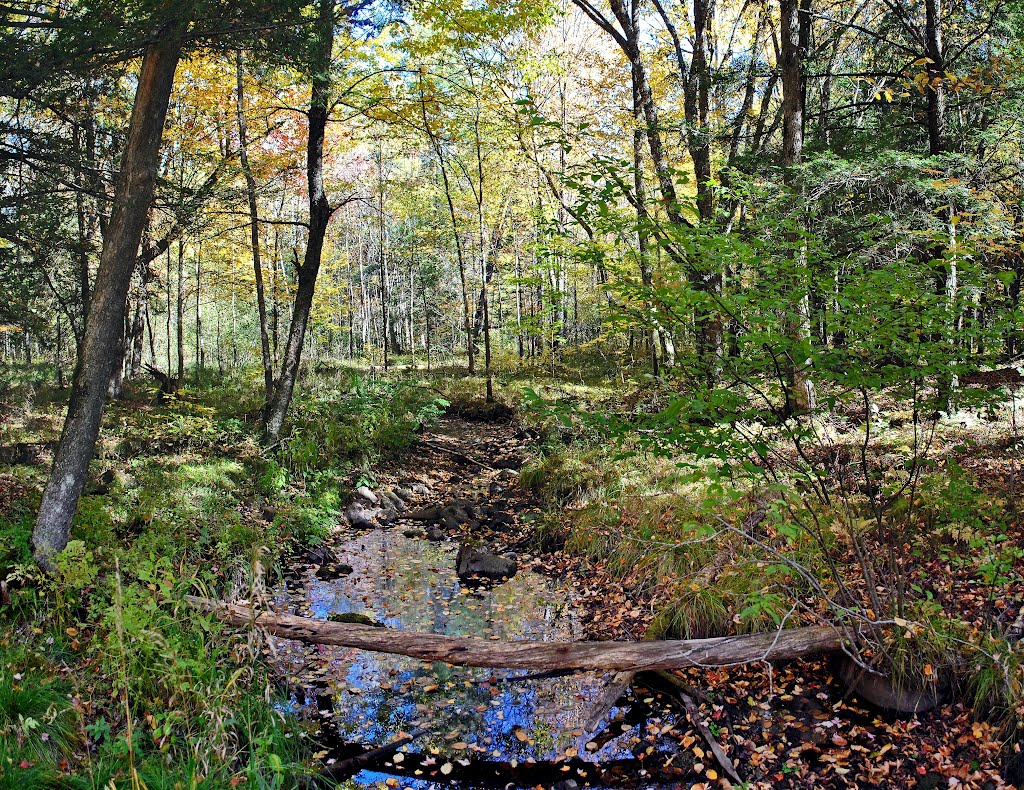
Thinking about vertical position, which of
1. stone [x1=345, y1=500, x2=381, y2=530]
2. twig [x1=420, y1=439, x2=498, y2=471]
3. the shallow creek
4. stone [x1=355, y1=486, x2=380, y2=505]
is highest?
twig [x1=420, y1=439, x2=498, y2=471]

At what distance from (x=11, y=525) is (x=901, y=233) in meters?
10.9

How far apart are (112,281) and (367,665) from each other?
4130 millimetres

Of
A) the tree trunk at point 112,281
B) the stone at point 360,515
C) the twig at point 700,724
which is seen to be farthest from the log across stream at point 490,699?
the stone at point 360,515

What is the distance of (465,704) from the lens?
4.79 metres

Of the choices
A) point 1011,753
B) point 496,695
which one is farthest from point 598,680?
point 1011,753

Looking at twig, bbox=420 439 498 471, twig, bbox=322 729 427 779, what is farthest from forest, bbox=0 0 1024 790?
twig, bbox=420 439 498 471

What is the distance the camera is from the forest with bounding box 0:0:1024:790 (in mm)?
3861

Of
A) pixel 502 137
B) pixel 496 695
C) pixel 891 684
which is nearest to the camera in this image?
pixel 891 684

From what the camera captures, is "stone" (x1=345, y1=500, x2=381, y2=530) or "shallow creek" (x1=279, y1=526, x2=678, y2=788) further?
"stone" (x1=345, y1=500, x2=381, y2=530)

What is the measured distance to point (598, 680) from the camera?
16.9ft

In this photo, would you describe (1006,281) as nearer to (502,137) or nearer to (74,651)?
(74,651)

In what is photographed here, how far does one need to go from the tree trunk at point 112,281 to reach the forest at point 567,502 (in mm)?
30

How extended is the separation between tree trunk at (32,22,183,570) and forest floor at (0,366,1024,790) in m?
0.66

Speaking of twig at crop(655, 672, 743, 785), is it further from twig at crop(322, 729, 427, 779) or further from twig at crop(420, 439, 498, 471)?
twig at crop(420, 439, 498, 471)
